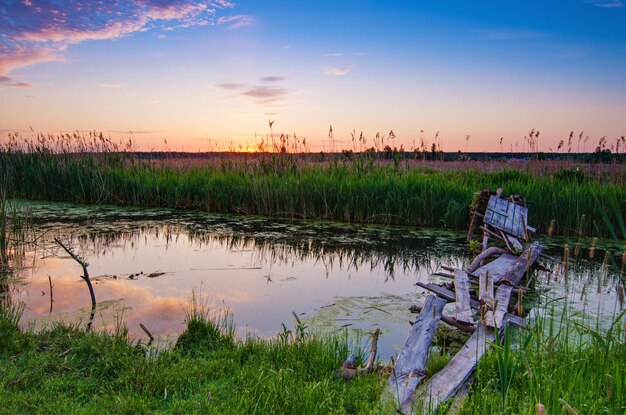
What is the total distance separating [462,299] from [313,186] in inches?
248

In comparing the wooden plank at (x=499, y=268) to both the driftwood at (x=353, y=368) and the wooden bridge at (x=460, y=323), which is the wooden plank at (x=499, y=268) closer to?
the wooden bridge at (x=460, y=323)

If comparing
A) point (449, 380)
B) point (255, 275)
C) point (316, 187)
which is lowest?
point (255, 275)

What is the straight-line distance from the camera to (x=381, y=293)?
528 centimetres

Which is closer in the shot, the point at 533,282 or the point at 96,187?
the point at 533,282

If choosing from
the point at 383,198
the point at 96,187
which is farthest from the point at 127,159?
the point at 383,198

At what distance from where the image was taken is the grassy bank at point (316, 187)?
888 centimetres

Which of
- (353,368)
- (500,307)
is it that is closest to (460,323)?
(500,307)

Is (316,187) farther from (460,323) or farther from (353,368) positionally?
(353,368)

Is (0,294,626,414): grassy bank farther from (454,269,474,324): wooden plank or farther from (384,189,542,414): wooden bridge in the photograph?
(454,269,474,324): wooden plank

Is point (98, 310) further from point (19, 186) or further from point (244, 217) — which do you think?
point (19, 186)

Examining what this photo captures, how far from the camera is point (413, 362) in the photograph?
2.93 m

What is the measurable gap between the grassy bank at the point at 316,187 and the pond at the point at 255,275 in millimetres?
636

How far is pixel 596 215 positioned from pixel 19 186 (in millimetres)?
14978

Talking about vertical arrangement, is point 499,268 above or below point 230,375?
above
